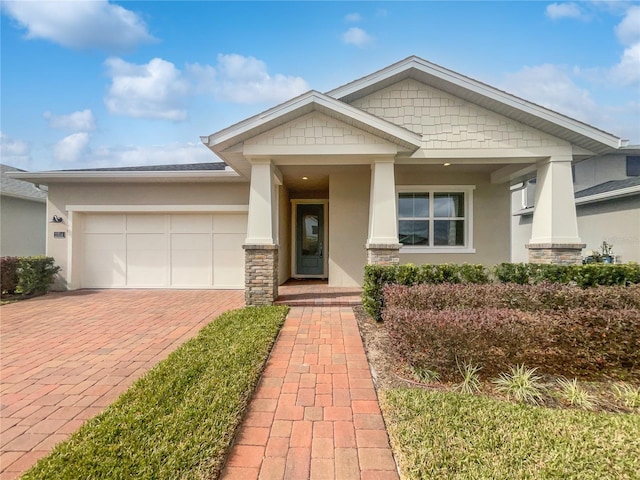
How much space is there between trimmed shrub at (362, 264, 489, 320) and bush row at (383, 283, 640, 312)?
2.93 ft

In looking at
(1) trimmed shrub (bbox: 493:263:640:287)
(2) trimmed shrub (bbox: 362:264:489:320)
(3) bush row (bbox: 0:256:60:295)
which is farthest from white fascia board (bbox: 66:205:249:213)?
(1) trimmed shrub (bbox: 493:263:640:287)

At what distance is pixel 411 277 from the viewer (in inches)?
222

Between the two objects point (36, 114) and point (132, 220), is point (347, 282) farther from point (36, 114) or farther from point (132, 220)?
point (36, 114)

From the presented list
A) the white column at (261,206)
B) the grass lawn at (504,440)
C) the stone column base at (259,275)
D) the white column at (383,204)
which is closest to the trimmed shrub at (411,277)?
the white column at (383,204)

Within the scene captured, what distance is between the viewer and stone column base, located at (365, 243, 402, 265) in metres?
6.65

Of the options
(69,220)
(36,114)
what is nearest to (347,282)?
(69,220)

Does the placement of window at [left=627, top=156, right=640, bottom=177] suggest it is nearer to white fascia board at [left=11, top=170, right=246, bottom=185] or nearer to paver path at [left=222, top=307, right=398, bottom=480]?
white fascia board at [left=11, top=170, right=246, bottom=185]

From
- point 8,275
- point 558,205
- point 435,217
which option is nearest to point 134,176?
point 8,275

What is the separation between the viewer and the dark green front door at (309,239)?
11391 mm

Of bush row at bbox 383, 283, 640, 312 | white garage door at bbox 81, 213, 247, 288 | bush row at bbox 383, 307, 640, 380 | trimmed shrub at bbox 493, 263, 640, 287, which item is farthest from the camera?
white garage door at bbox 81, 213, 247, 288

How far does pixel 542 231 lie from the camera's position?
735 cm

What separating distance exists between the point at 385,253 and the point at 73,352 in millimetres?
5665

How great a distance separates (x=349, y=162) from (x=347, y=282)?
3661mm

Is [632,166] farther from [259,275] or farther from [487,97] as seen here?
[259,275]
